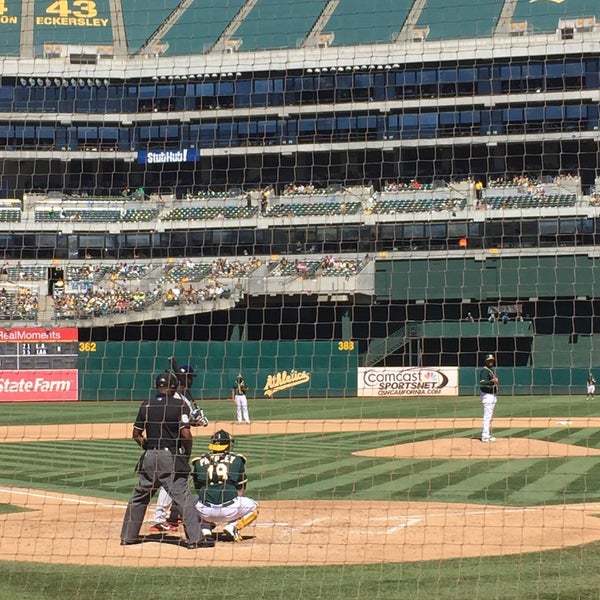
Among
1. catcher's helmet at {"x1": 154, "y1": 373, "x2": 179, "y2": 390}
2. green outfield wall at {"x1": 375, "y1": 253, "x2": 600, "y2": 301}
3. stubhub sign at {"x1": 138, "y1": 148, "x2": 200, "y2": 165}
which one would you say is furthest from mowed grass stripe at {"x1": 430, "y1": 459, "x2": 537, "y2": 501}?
stubhub sign at {"x1": 138, "y1": 148, "x2": 200, "y2": 165}

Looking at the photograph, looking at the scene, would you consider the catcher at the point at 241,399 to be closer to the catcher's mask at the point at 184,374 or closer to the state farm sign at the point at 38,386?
the state farm sign at the point at 38,386

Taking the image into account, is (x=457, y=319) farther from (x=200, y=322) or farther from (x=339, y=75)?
(x=339, y=75)

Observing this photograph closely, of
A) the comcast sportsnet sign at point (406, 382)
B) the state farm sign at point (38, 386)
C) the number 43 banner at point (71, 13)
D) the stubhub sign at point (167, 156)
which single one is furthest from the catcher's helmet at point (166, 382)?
the number 43 banner at point (71, 13)

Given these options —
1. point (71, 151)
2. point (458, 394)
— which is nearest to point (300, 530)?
point (458, 394)

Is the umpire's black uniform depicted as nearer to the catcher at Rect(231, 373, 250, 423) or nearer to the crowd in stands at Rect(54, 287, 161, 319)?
the catcher at Rect(231, 373, 250, 423)

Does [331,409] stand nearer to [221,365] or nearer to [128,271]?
[221,365]

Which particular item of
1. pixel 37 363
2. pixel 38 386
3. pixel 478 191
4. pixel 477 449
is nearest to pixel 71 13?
pixel 37 363
